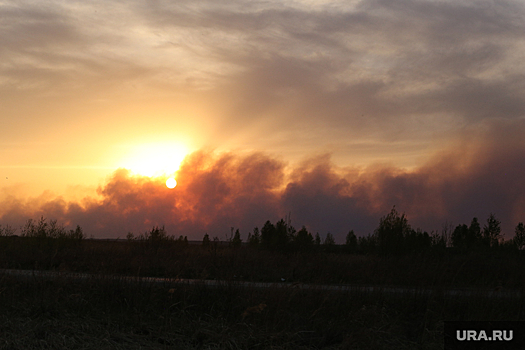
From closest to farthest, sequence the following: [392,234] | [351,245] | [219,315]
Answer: [219,315] < [392,234] < [351,245]

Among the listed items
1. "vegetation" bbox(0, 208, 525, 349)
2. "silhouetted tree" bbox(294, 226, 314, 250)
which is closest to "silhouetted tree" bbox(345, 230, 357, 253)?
"silhouetted tree" bbox(294, 226, 314, 250)

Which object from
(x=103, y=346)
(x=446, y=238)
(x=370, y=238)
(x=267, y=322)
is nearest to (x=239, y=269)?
(x=267, y=322)

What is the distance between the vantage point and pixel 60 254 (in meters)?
22.3

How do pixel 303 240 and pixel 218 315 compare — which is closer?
pixel 218 315

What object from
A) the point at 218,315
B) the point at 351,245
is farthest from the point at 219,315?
the point at 351,245

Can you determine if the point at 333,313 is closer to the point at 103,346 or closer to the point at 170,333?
the point at 170,333

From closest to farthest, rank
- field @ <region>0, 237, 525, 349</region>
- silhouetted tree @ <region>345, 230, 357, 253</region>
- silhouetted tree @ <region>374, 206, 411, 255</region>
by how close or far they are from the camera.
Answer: field @ <region>0, 237, 525, 349</region> → silhouetted tree @ <region>374, 206, 411, 255</region> → silhouetted tree @ <region>345, 230, 357, 253</region>

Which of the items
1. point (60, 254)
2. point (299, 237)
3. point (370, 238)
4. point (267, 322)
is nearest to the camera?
point (267, 322)

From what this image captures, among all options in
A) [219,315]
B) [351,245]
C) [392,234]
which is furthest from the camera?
[351,245]

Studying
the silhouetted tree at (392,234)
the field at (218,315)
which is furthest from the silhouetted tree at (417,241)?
the field at (218,315)

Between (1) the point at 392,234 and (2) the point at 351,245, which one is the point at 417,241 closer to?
(1) the point at 392,234

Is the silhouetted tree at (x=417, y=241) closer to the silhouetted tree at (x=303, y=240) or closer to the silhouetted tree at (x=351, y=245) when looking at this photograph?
the silhouetted tree at (x=303, y=240)

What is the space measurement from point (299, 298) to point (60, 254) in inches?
644

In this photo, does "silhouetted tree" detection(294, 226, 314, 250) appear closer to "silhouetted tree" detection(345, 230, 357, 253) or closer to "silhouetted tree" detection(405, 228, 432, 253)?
"silhouetted tree" detection(405, 228, 432, 253)
